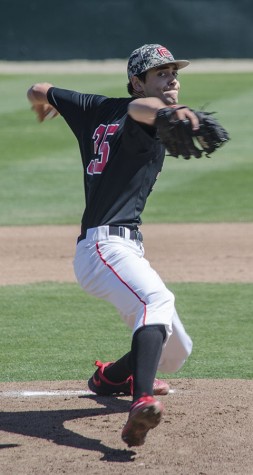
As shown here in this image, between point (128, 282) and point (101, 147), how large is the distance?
71 cm

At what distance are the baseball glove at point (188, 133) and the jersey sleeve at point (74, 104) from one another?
75cm

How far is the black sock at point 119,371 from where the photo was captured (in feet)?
17.4

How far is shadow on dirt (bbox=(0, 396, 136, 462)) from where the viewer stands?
14.6ft

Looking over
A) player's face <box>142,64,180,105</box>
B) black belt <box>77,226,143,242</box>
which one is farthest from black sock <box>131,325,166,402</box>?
player's face <box>142,64,180,105</box>

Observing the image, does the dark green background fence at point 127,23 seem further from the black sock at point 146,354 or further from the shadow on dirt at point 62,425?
the black sock at point 146,354

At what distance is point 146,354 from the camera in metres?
4.43

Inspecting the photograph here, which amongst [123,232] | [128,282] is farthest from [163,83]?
[128,282]

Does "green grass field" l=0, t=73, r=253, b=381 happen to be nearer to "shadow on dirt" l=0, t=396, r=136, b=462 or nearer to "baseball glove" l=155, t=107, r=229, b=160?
"shadow on dirt" l=0, t=396, r=136, b=462

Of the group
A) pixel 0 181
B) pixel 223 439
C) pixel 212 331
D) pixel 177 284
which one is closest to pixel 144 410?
pixel 223 439

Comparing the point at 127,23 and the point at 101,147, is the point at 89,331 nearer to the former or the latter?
the point at 101,147

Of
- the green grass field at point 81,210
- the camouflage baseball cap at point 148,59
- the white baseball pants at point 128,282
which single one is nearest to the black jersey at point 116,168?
the white baseball pants at point 128,282

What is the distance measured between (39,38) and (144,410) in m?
24.8

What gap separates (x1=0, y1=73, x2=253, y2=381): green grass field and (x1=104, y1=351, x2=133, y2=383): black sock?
1.84 ft

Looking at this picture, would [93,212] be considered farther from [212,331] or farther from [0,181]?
[0,181]
